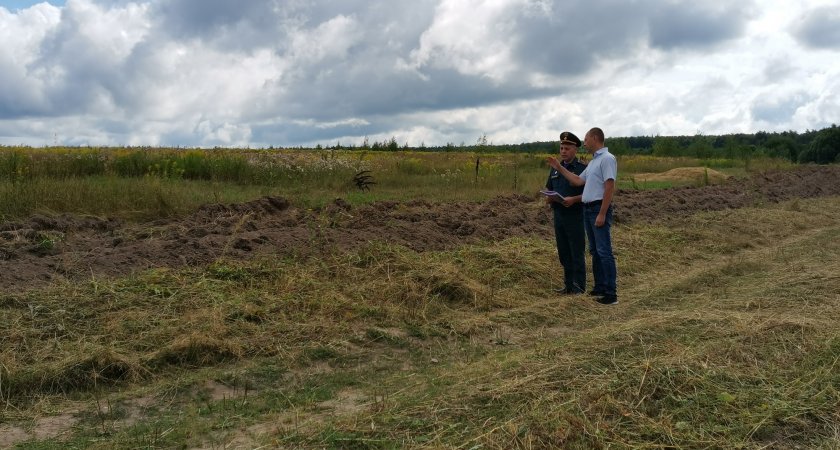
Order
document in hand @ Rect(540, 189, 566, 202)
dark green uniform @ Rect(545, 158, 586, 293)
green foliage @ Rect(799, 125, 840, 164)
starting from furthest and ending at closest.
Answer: green foliage @ Rect(799, 125, 840, 164), dark green uniform @ Rect(545, 158, 586, 293), document in hand @ Rect(540, 189, 566, 202)

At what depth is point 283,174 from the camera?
16750 mm

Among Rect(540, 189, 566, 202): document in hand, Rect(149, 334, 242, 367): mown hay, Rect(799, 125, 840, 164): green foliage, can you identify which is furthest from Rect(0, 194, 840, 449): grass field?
Rect(799, 125, 840, 164): green foliage

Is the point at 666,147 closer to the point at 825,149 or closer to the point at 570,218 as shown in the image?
the point at 825,149

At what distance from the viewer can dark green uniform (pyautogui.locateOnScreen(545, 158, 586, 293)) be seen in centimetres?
737

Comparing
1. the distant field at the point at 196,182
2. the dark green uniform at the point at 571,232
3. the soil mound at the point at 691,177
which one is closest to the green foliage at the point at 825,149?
the soil mound at the point at 691,177

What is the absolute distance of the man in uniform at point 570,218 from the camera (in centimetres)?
729

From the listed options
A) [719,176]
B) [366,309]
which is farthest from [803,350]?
[719,176]

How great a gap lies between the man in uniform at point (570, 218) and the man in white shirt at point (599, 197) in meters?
0.17

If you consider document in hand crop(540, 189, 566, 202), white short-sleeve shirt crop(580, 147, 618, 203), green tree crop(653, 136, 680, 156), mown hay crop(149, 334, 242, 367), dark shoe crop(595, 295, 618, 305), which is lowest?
dark shoe crop(595, 295, 618, 305)

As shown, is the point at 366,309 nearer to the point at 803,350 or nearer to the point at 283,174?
the point at 803,350

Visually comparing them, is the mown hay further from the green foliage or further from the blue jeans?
the green foliage

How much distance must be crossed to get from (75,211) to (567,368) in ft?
29.4

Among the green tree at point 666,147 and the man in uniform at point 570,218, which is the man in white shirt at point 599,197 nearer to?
the man in uniform at point 570,218

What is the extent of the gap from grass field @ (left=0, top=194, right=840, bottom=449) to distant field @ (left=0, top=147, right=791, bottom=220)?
4.78 meters
